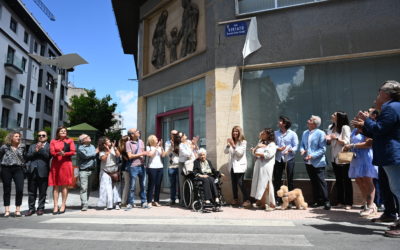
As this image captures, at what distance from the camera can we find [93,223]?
224 inches

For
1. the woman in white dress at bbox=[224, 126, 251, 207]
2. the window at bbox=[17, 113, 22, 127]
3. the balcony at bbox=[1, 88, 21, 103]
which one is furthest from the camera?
the window at bbox=[17, 113, 22, 127]

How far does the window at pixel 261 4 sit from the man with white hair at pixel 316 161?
3749 mm

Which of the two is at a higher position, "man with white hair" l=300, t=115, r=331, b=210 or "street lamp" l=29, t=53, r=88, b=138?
"street lamp" l=29, t=53, r=88, b=138

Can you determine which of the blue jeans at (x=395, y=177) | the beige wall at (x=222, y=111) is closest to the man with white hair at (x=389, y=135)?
the blue jeans at (x=395, y=177)

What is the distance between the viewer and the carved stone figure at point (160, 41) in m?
12.4

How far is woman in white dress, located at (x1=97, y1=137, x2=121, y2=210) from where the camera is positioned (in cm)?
771

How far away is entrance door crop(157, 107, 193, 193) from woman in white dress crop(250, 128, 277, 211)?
11.4 ft

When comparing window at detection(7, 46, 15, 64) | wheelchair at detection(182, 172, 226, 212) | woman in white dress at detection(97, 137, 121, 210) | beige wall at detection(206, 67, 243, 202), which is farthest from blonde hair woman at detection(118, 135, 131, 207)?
window at detection(7, 46, 15, 64)

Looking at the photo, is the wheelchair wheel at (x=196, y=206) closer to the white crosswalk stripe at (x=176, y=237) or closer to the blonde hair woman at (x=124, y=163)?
the blonde hair woman at (x=124, y=163)

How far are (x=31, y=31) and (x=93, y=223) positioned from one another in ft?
132

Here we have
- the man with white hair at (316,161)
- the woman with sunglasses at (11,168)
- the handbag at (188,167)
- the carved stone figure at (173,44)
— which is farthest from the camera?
the carved stone figure at (173,44)

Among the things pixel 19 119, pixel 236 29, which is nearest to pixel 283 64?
pixel 236 29

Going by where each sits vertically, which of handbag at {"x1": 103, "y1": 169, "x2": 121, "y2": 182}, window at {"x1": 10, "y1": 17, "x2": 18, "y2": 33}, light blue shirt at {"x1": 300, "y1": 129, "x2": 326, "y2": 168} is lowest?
handbag at {"x1": 103, "y1": 169, "x2": 121, "y2": 182}

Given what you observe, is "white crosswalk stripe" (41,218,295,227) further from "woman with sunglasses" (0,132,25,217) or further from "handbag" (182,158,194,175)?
"handbag" (182,158,194,175)
